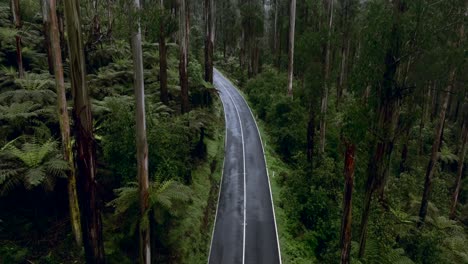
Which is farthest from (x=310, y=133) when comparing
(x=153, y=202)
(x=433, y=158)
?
(x=153, y=202)

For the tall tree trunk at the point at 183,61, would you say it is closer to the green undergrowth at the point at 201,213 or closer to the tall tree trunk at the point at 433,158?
the green undergrowth at the point at 201,213

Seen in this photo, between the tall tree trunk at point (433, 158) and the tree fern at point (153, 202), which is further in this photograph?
the tall tree trunk at point (433, 158)

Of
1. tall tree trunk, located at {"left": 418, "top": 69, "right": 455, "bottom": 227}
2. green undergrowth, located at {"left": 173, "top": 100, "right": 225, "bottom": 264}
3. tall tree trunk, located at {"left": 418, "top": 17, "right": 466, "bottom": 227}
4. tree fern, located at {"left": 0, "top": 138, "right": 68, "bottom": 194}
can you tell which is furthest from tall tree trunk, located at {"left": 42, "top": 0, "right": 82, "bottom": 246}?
tall tree trunk, located at {"left": 418, "top": 69, "right": 455, "bottom": 227}

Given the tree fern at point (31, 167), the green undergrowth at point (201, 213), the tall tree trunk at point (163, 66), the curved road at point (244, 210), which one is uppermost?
the tall tree trunk at point (163, 66)

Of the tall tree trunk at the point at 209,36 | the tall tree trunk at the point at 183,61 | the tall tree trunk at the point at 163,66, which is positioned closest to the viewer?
the tall tree trunk at the point at 163,66

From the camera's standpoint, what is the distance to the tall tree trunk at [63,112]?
963cm

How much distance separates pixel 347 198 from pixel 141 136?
7337 mm

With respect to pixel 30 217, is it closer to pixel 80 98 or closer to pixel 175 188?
pixel 175 188

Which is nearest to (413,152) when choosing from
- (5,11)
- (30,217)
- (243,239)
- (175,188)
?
(243,239)

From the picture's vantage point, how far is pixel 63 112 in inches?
404

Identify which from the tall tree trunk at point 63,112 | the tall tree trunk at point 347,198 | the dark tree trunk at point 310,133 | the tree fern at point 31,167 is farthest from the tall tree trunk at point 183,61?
the tall tree trunk at point 347,198

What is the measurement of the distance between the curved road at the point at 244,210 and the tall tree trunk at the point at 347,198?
445 cm

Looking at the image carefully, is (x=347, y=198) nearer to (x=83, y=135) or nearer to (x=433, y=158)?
(x=83, y=135)

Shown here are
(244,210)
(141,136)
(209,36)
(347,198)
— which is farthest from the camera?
(209,36)
